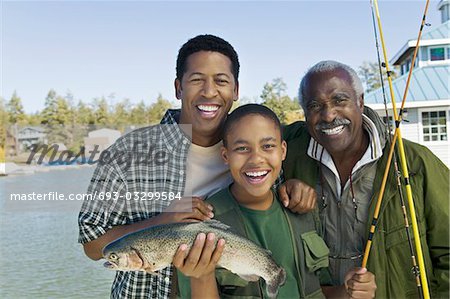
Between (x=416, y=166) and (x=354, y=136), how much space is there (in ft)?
1.31

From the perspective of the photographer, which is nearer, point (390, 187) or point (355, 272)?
point (355, 272)

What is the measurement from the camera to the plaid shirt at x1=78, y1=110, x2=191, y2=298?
3182mm

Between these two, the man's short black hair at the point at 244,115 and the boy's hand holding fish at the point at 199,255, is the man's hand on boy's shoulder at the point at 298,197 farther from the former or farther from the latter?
the boy's hand holding fish at the point at 199,255

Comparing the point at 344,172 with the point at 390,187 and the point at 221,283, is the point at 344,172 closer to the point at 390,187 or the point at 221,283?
the point at 390,187

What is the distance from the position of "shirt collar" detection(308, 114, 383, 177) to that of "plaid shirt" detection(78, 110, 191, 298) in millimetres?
816

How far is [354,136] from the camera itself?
→ 11.1ft

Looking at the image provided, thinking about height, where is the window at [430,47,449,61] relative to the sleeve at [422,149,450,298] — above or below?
above

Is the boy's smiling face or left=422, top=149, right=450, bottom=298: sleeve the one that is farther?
left=422, top=149, right=450, bottom=298: sleeve

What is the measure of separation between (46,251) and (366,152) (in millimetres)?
14605

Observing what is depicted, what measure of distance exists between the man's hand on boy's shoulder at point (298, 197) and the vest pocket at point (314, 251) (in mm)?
152

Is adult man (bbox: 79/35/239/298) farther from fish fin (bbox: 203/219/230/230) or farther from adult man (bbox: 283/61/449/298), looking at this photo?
adult man (bbox: 283/61/449/298)

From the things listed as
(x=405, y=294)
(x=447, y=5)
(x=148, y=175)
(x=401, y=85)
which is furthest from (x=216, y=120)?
(x=447, y=5)

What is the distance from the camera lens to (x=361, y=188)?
3467 mm

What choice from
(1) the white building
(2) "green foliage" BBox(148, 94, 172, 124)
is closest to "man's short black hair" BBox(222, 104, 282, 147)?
(1) the white building
